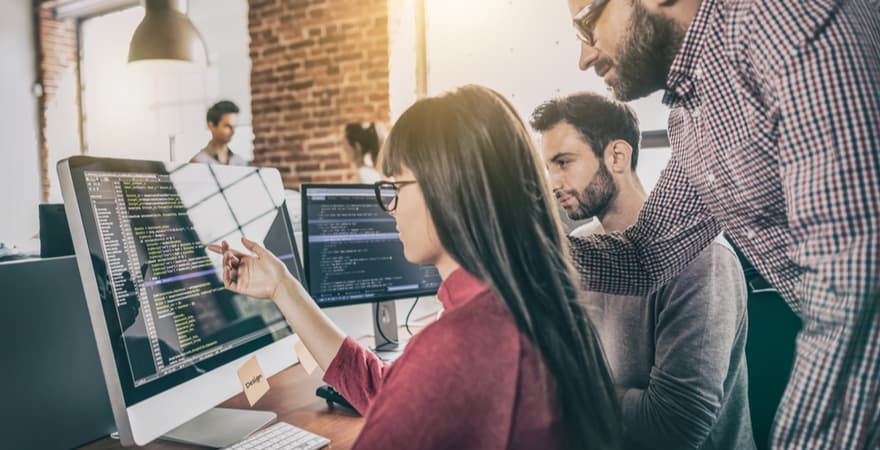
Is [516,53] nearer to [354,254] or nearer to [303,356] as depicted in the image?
[354,254]

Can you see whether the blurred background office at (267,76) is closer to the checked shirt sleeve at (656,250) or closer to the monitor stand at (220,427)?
the checked shirt sleeve at (656,250)

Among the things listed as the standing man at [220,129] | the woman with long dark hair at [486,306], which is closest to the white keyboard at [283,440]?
the woman with long dark hair at [486,306]

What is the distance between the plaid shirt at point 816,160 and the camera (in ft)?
2.30

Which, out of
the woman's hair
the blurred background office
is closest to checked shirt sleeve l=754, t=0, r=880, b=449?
the blurred background office

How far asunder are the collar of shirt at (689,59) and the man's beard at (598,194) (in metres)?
0.71

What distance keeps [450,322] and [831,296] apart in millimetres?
461

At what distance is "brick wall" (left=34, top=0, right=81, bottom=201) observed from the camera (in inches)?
238

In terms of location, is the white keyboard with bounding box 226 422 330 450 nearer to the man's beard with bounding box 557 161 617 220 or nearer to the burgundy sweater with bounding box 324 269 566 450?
the burgundy sweater with bounding box 324 269 566 450

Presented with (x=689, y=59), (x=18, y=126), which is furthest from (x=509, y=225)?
(x=18, y=126)

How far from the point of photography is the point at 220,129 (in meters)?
4.50

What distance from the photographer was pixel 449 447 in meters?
0.64

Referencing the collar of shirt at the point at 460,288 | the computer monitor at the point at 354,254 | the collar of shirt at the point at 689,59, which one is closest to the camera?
the collar of shirt at the point at 460,288

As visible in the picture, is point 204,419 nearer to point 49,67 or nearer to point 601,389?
point 601,389

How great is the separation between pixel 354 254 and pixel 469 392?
1.02 meters
